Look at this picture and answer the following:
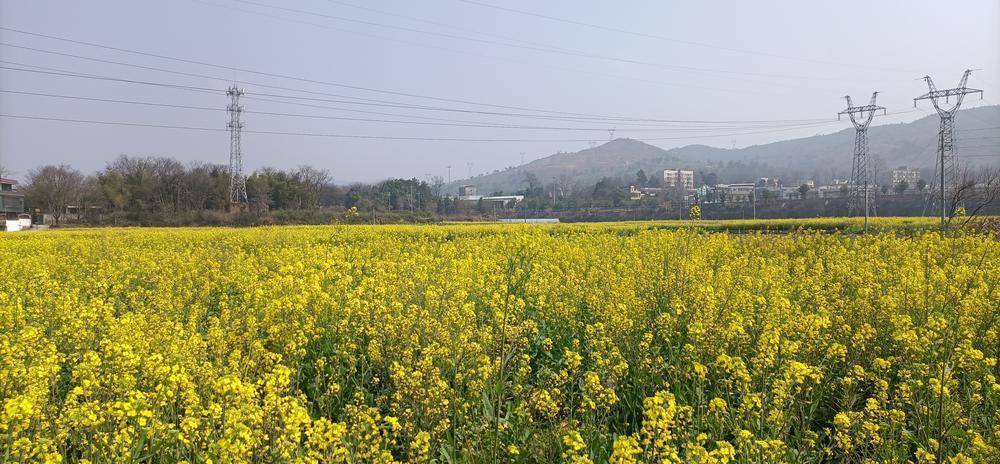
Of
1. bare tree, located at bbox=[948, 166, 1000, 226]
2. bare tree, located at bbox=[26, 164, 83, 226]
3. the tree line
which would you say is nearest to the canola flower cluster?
bare tree, located at bbox=[948, 166, 1000, 226]

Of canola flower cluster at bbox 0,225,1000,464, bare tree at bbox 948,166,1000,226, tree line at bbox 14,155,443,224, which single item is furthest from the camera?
tree line at bbox 14,155,443,224

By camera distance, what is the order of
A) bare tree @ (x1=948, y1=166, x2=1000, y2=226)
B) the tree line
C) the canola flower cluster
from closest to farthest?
the canola flower cluster
bare tree @ (x1=948, y1=166, x2=1000, y2=226)
the tree line

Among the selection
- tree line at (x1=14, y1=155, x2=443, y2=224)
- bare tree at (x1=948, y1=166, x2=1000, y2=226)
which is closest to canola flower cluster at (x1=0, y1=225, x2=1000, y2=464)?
bare tree at (x1=948, y1=166, x2=1000, y2=226)

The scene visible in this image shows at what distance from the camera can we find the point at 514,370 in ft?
12.8

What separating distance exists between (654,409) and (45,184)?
A: 6171cm

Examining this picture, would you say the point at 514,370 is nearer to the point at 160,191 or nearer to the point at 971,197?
the point at 971,197

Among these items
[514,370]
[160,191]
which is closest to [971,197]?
[514,370]

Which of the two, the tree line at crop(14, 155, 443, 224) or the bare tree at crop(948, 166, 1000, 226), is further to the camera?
the tree line at crop(14, 155, 443, 224)

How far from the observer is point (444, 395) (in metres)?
3.26

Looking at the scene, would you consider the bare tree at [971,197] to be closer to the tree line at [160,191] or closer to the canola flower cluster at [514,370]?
the canola flower cluster at [514,370]

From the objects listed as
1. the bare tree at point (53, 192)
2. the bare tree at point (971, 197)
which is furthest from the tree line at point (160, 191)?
the bare tree at point (971, 197)

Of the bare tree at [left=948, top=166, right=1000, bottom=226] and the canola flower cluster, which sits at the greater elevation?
the bare tree at [left=948, top=166, right=1000, bottom=226]

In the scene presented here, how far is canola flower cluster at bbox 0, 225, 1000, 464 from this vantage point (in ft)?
8.46

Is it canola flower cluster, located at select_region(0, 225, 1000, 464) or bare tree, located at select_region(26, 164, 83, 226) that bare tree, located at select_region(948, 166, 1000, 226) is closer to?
canola flower cluster, located at select_region(0, 225, 1000, 464)
